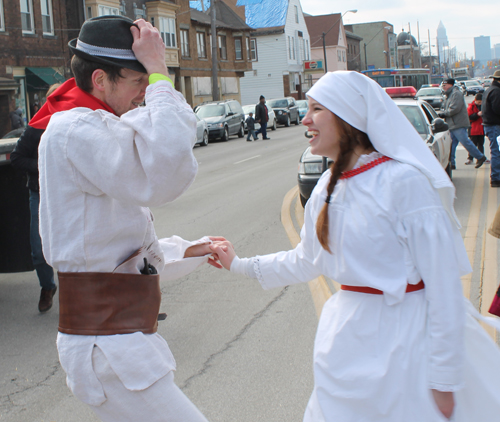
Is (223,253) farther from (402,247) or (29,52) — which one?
(29,52)

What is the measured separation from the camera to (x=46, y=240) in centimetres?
182

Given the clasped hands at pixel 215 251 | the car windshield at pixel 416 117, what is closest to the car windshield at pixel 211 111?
the car windshield at pixel 416 117

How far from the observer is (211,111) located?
27297 mm

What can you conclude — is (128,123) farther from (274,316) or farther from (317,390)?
(274,316)

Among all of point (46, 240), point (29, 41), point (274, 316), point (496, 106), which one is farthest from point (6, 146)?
point (29, 41)

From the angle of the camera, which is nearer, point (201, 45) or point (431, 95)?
point (431, 95)

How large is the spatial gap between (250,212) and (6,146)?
460 centimetres

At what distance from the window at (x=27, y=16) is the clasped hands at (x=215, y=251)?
26.3 metres

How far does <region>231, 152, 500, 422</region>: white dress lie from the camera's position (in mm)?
1977

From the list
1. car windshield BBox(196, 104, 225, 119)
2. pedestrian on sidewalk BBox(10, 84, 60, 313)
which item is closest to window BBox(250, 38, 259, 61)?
car windshield BBox(196, 104, 225, 119)

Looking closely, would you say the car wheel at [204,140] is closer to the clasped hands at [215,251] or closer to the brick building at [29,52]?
the brick building at [29,52]

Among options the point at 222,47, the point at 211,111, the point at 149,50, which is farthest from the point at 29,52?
the point at 149,50

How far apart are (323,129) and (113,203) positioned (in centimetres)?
90

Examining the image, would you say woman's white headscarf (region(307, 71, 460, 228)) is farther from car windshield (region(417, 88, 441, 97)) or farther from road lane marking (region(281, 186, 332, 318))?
car windshield (region(417, 88, 441, 97))
